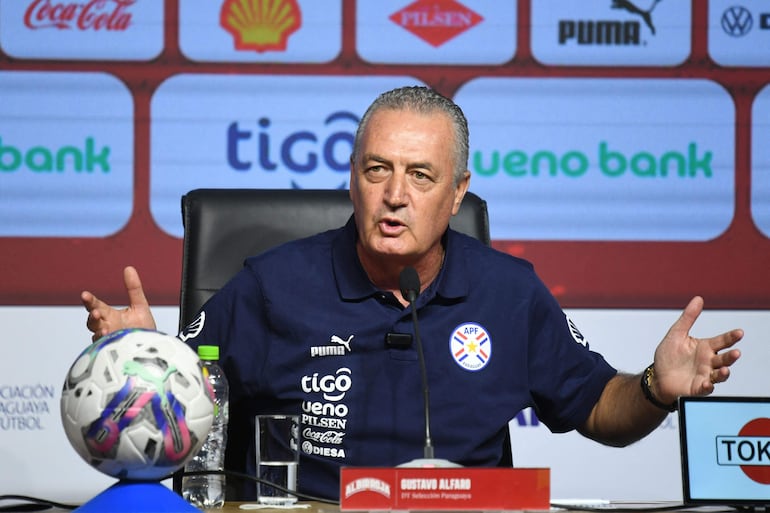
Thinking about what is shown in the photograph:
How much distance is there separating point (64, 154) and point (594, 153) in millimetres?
1438

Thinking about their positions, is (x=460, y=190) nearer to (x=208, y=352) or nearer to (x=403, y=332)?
(x=403, y=332)

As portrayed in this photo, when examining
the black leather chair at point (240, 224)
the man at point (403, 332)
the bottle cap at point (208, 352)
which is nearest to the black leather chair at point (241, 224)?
the black leather chair at point (240, 224)

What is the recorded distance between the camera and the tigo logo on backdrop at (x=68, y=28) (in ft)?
9.40

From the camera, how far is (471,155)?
114 inches

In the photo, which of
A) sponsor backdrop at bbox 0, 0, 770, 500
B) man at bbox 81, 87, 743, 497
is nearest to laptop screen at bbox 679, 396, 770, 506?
man at bbox 81, 87, 743, 497

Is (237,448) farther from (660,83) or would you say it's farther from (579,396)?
(660,83)

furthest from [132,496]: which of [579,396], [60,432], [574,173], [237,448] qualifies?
[574,173]

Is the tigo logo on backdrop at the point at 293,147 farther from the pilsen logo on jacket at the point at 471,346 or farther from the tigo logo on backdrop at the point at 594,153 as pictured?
the pilsen logo on jacket at the point at 471,346

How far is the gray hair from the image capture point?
76.1 inches

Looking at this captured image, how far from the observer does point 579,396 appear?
78.4 inches

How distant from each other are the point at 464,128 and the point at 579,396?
545 mm

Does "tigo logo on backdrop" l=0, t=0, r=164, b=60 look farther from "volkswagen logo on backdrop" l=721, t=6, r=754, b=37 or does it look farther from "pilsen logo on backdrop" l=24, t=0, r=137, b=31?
"volkswagen logo on backdrop" l=721, t=6, r=754, b=37

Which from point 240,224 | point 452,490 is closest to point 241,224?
point 240,224

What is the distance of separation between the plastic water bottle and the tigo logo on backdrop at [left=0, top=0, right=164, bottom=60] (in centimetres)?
130
